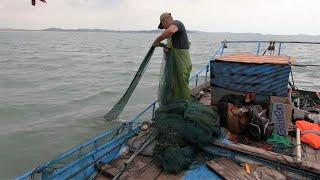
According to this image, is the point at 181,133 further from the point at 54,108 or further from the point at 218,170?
the point at 54,108

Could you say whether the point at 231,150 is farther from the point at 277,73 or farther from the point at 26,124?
the point at 26,124

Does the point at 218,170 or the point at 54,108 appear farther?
the point at 54,108

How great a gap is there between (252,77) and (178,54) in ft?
4.91

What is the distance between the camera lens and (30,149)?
35.5 feet

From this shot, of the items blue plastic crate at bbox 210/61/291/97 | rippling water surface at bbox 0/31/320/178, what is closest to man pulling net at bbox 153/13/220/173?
blue plastic crate at bbox 210/61/291/97

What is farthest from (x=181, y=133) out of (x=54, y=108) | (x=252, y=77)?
(x=54, y=108)

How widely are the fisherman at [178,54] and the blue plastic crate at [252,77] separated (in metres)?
0.59

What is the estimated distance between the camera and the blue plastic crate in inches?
242

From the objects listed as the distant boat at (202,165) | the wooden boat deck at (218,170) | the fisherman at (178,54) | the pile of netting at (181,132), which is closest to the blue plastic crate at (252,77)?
the fisherman at (178,54)

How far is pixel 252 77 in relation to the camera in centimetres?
638

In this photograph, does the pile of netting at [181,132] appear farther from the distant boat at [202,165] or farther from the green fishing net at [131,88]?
the green fishing net at [131,88]

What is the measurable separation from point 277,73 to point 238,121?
47.8 inches

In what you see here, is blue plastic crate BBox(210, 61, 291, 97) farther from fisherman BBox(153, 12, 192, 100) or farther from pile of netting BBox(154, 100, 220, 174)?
pile of netting BBox(154, 100, 220, 174)

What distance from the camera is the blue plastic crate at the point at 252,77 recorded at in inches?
242
